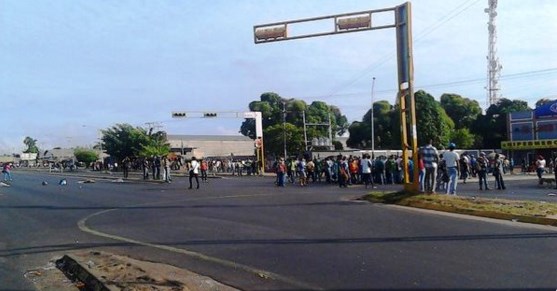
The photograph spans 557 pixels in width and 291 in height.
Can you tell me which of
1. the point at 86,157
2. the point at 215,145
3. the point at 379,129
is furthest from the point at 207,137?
the point at 379,129

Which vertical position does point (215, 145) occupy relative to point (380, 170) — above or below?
above

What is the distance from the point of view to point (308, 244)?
359 inches

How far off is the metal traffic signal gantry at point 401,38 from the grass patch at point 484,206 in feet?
3.10

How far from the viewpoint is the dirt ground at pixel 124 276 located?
21.7ft

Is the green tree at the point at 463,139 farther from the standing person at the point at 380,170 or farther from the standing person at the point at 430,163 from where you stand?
the standing person at the point at 430,163

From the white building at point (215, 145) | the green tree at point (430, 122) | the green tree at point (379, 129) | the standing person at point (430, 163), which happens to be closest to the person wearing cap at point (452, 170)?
the standing person at point (430, 163)

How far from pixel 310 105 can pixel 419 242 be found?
7682 cm

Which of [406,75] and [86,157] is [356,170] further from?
[86,157]

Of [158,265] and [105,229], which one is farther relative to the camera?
[105,229]

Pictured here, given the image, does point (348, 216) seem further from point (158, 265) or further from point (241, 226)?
point (158, 265)

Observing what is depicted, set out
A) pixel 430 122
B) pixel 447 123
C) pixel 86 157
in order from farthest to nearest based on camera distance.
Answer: pixel 86 157, pixel 447 123, pixel 430 122

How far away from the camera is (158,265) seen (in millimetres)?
8055

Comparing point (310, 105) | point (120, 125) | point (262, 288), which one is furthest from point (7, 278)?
point (310, 105)

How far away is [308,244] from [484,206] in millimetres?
5819
